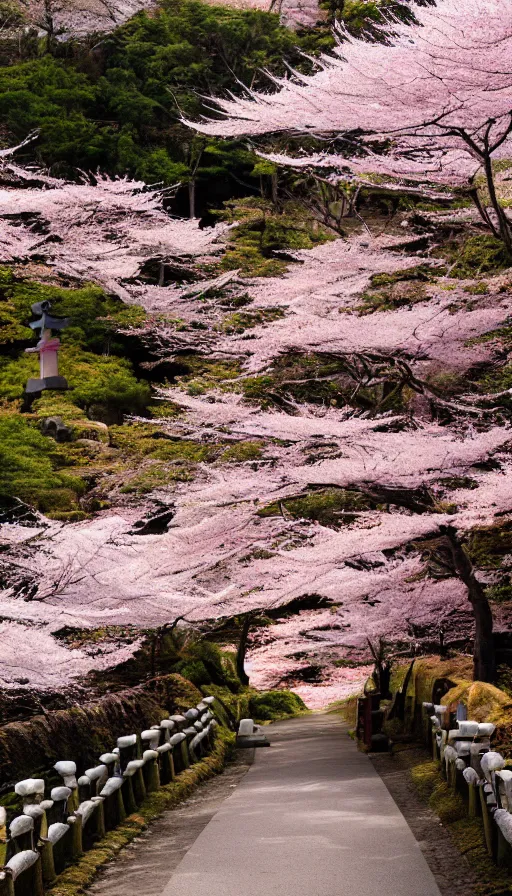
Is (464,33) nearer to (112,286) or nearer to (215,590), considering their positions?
(215,590)

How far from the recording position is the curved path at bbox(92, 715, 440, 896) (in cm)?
609

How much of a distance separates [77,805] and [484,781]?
2.99 metres

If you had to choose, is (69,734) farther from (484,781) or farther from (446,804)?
(484,781)

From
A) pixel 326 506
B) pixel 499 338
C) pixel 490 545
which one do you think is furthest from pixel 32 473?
pixel 499 338

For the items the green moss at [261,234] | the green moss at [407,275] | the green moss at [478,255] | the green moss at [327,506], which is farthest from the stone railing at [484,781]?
the green moss at [261,234]

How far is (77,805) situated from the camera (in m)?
7.15

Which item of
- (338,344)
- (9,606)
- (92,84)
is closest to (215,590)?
(338,344)

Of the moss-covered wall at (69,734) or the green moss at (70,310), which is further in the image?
the green moss at (70,310)

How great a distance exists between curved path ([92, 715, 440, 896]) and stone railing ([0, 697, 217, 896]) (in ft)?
1.53

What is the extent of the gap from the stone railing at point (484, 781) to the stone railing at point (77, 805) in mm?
2808

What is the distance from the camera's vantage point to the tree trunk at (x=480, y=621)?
12.8 metres

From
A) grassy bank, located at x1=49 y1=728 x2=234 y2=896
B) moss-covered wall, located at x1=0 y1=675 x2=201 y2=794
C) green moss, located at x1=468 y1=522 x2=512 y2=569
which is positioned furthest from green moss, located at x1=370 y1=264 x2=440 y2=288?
moss-covered wall, located at x1=0 y1=675 x2=201 y2=794

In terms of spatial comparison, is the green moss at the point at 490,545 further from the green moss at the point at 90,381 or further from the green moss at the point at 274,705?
the green moss at the point at 274,705

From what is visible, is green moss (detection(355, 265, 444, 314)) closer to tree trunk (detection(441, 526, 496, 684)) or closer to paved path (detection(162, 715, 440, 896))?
tree trunk (detection(441, 526, 496, 684))
